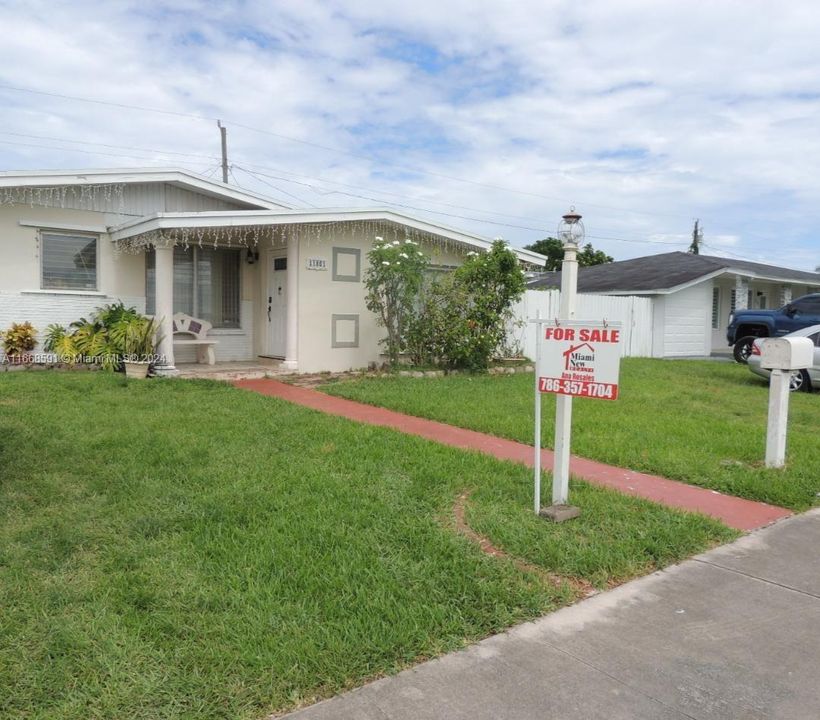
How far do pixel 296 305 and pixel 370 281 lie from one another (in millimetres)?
1440

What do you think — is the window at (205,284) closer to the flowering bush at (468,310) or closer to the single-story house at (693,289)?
the flowering bush at (468,310)

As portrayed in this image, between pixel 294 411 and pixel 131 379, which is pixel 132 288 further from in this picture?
pixel 294 411

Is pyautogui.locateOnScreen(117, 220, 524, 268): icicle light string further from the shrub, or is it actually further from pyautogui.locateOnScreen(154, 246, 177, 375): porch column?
the shrub

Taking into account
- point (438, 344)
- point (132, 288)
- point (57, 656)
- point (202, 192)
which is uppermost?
point (202, 192)

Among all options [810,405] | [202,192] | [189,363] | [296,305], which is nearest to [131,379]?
[189,363]

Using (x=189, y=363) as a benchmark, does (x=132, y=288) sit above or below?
above

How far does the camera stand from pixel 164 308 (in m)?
11.6

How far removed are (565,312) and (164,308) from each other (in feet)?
28.0

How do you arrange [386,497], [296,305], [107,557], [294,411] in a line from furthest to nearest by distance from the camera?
1. [296,305]
2. [294,411]
3. [386,497]
4. [107,557]

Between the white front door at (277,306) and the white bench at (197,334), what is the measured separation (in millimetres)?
1146

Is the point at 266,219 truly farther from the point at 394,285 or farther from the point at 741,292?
the point at 741,292

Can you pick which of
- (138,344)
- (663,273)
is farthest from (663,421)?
(663,273)

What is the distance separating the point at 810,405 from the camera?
10.7 m

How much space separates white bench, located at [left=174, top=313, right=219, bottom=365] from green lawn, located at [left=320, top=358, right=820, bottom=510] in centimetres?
305
